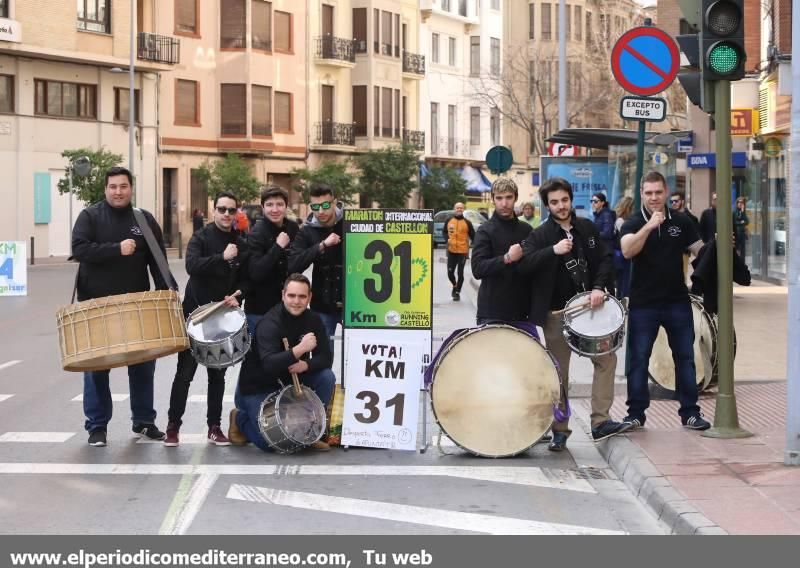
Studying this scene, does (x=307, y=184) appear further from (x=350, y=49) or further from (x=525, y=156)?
(x=525, y=156)

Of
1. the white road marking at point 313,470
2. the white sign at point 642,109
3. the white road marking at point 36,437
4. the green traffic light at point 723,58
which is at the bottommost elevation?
the white road marking at point 313,470

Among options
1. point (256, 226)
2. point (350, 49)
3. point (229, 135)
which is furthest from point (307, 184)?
point (256, 226)

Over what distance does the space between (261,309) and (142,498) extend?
7.91 ft

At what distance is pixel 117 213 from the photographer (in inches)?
403

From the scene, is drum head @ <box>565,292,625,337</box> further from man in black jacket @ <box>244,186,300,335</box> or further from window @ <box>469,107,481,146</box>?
window @ <box>469,107,481,146</box>

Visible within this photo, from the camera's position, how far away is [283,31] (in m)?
58.0

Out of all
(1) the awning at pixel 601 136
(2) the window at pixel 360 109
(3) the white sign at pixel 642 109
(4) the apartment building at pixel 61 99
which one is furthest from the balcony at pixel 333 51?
(3) the white sign at pixel 642 109

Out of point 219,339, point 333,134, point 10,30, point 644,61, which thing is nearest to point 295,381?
point 219,339

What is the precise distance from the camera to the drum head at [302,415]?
9.70 m

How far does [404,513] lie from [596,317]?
96.2 inches

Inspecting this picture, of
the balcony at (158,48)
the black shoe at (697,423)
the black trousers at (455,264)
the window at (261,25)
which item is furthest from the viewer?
the window at (261,25)

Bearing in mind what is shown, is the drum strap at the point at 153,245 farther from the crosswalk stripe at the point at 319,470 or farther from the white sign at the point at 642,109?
the white sign at the point at 642,109

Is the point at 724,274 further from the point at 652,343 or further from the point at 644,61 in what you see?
the point at 644,61

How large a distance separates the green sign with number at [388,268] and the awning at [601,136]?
13.4 metres
